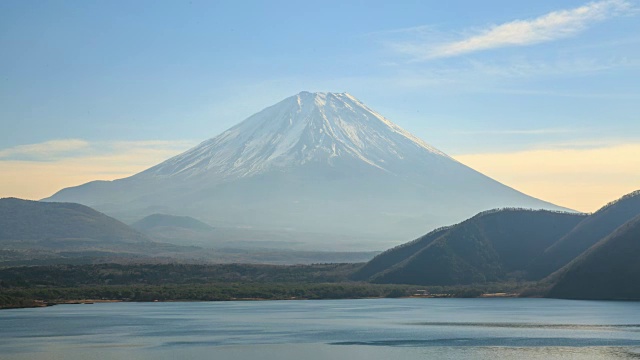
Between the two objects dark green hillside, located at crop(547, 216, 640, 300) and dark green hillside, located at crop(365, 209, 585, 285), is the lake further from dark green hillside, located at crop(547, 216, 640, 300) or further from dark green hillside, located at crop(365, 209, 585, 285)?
dark green hillside, located at crop(365, 209, 585, 285)

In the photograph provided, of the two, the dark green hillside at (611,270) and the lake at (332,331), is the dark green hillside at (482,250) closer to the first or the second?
the lake at (332,331)

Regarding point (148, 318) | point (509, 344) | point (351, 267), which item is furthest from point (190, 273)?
point (509, 344)

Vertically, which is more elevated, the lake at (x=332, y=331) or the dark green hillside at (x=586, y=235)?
the dark green hillside at (x=586, y=235)

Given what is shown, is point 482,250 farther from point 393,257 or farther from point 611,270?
point 611,270

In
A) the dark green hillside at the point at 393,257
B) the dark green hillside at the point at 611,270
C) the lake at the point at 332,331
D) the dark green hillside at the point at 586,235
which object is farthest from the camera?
the dark green hillside at the point at 393,257

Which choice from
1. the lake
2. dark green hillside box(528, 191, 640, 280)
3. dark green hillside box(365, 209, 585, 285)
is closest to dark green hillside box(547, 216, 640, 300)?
the lake

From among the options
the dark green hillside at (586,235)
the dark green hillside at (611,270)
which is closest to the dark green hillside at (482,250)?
the dark green hillside at (586,235)
